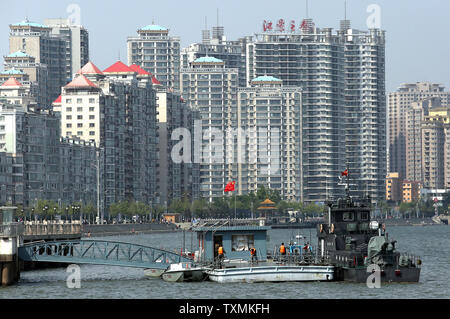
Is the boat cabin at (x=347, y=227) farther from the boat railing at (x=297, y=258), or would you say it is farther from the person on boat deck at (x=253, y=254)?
the person on boat deck at (x=253, y=254)

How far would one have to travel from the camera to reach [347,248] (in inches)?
2958

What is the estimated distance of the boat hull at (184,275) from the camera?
75.8m

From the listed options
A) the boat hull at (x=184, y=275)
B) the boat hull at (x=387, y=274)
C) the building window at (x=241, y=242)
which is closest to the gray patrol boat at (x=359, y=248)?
the boat hull at (x=387, y=274)

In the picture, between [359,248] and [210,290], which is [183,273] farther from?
[359,248]

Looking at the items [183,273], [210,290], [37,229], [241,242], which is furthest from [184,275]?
[37,229]

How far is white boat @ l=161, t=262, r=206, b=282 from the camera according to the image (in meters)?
75.8

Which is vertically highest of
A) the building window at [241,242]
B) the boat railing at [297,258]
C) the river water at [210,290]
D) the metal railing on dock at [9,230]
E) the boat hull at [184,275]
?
the metal railing on dock at [9,230]

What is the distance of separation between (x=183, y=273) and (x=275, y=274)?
6996 mm

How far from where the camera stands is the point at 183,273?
76562 mm

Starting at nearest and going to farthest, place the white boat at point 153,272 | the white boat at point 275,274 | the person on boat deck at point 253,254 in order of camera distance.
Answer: the white boat at point 275,274, the person on boat deck at point 253,254, the white boat at point 153,272

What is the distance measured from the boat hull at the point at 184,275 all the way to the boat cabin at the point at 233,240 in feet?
10.9

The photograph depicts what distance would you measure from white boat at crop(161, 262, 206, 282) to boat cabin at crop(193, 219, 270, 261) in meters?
2.04
